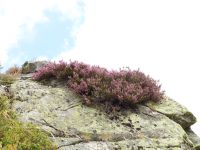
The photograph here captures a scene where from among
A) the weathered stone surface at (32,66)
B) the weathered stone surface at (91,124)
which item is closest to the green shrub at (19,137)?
the weathered stone surface at (91,124)

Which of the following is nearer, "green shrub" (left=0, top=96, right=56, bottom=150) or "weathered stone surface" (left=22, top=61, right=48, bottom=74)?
"green shrub" (left=0, top=96, right=56, bottom=150)

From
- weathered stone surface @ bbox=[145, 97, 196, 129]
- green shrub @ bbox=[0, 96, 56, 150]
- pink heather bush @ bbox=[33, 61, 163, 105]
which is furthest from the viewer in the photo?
weathered stone surface @ bbox=[145, 97, 196, 129]

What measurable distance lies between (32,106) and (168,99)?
421 centimetres

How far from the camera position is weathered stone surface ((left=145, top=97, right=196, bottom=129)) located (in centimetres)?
1201

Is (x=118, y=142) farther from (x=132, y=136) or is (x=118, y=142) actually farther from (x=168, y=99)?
(x=168, y=99)

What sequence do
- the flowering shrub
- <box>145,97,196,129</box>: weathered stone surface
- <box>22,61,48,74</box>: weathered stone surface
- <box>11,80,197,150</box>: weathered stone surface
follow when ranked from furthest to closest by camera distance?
the flowering shrub
<box>22,61,48,74</box>: weathered stone surface
<box>145,97,196,129</box>: weathered stone surface
<box>11,80,197,150</box>: weathered stone surface

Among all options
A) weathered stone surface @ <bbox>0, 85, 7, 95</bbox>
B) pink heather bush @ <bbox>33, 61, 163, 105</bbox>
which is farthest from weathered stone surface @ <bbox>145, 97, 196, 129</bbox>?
weathered stone surface @ <bbox>0, 85, 7, 95</bbox>

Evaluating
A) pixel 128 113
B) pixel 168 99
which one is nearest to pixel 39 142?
pixel 128 113

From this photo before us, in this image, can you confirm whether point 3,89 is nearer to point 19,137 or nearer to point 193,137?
point 19,137

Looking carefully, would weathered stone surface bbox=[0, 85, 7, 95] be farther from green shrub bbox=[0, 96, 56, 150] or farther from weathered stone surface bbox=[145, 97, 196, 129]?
weathered stone surface bbox=[145, 97, 196, 129]

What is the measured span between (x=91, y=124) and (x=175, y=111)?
9.09ft

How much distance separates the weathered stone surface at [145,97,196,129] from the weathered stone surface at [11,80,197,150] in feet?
1.01

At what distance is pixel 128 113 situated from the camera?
11.5m

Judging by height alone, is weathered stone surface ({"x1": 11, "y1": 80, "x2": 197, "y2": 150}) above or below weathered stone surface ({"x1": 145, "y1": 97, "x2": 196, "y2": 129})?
below
